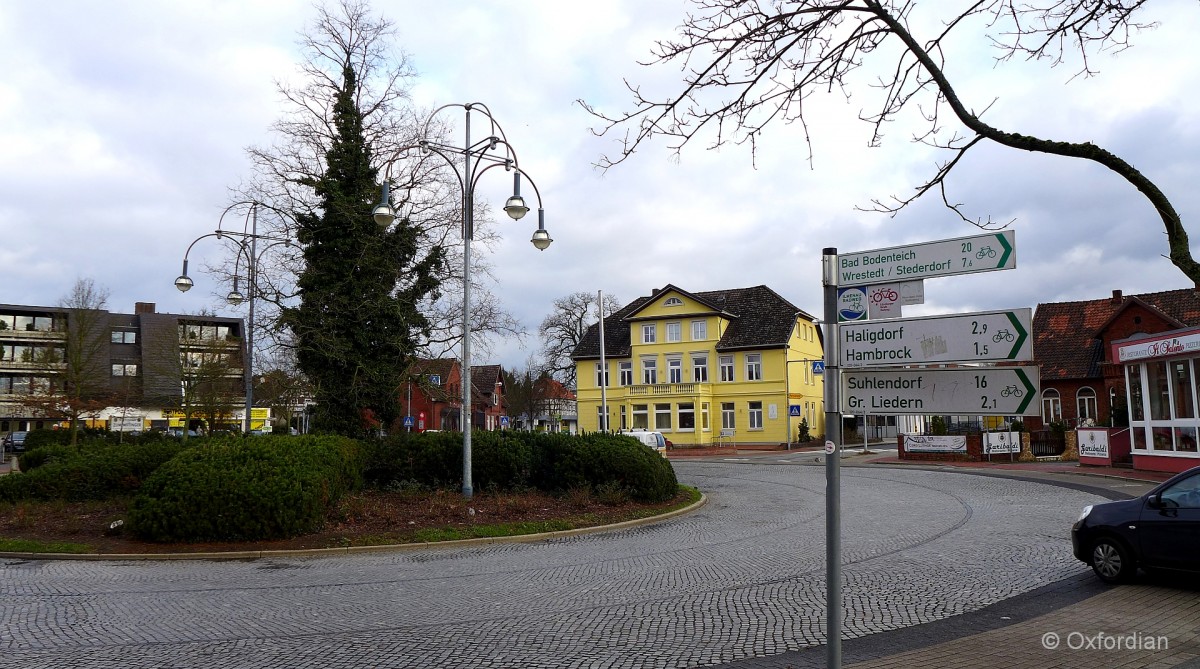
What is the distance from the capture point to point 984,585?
9250 mm

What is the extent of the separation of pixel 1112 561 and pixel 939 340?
6.60m

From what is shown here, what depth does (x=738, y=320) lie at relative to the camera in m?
60.0

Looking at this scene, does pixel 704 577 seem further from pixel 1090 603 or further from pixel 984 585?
pixel 1090 603

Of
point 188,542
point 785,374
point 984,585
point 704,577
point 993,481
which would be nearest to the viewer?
point 984,585

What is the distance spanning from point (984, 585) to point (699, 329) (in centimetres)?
5054

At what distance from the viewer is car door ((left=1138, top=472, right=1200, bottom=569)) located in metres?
8.27

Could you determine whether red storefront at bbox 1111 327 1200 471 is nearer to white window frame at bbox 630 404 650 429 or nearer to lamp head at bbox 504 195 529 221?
lamp head at bbox 504 195 529 221

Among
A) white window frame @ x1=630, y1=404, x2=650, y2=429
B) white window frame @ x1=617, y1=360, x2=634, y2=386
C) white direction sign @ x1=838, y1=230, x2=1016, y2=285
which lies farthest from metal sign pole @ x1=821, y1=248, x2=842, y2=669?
white window frame @ x1=617, y1=360, x2=634, y2=386

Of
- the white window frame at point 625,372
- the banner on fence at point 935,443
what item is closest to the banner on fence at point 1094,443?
the banner on fence at point 935,443

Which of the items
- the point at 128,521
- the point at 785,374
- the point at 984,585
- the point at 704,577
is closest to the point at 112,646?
the point at 704,577

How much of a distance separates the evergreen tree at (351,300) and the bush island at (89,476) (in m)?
4.32

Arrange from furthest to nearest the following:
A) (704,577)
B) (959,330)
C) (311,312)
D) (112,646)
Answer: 1. (311,312)
2. (704,577)
3. (112,646)
4. (959,330)

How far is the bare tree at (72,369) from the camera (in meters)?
36.2

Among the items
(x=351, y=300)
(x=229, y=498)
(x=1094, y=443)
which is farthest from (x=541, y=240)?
(x=1094, y=443)
